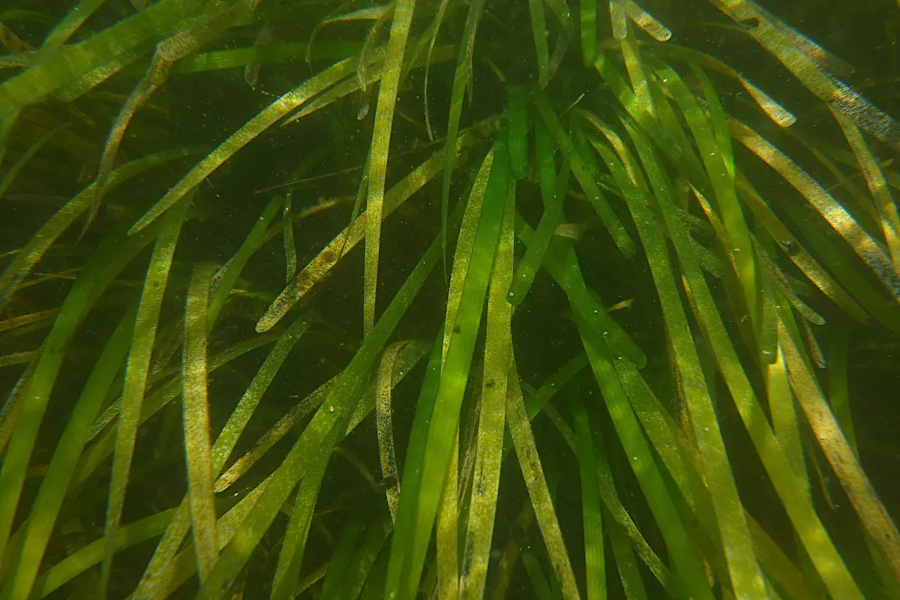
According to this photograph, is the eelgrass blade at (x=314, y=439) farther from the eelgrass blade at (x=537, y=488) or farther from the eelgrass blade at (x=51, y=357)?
the eelgrass blade at (x=51, y=357)

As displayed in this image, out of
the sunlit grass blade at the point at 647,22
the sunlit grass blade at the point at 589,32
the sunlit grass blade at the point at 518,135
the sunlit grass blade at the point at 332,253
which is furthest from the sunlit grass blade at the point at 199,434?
the sunlit grass blade at the point at 647,22

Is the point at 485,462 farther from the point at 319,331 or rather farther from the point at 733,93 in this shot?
the point at 733,93

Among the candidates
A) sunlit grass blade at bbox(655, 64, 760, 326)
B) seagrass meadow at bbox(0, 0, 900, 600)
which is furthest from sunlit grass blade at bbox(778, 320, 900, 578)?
sunlit grass blade at bbox(655, 64, 760, 326)

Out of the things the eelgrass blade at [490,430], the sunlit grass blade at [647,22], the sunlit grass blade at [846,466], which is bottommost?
the sunlit grass blade at [846,466]

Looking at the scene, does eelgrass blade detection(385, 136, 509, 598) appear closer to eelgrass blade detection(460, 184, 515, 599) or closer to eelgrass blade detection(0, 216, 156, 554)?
eelgrass blade detection(460, 184, 515, 599)

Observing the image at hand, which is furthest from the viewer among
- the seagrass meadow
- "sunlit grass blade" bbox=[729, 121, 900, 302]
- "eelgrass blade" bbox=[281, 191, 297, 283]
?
"eelgrass blade" bbox=[281, 191, 297, 283]

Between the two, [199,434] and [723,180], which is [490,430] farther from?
[723,180]
